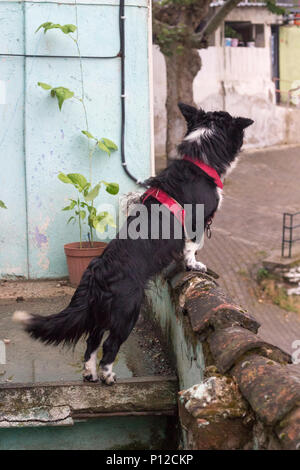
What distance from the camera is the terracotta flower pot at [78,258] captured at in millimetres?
5246

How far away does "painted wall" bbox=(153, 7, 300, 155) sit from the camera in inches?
700

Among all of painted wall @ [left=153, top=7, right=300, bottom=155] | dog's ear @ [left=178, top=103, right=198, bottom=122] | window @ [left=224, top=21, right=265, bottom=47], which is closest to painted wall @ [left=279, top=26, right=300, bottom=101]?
painted wall @ [left=153, top=7, right=300, bottom=155]

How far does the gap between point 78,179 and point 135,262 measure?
1979mm

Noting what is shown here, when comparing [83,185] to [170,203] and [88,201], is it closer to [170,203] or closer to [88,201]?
[88,201]

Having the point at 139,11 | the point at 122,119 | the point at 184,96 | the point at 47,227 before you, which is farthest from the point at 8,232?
the point at 184,96

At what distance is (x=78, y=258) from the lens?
207 inches

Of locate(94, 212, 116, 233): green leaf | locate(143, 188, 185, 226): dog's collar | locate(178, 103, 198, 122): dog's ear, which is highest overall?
locate(178, 103, 198, 122): dog's ear

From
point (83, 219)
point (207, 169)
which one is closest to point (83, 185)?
point (83, 219)

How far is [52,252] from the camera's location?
18.3 ft

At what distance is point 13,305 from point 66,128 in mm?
1725

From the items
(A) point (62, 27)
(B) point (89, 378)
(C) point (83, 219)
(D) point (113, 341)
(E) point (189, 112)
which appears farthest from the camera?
(C) point (83, 219)

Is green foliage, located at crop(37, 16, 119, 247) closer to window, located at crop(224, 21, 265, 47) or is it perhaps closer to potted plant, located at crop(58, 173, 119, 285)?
potted plant, located at crop(58, 173, 119, 285)
